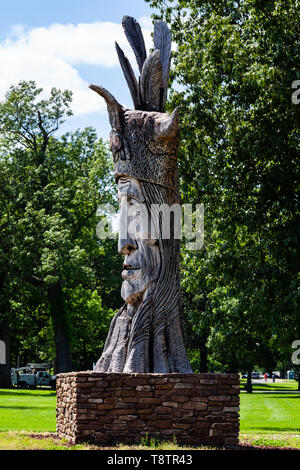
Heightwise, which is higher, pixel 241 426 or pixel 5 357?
pixel 5 357

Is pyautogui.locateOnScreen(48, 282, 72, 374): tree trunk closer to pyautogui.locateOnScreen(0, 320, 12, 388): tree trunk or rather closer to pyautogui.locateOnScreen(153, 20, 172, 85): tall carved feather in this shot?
pyautogui.locateOnScreen(0, 320, 12, 388): tree trunk

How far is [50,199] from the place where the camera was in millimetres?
35562

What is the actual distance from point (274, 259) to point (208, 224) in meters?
3.53

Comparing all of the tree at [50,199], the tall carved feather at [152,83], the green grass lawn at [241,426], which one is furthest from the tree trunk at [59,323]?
the tall carved feather at [152,83]

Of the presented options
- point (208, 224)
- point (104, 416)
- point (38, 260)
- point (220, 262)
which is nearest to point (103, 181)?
point (38, 260)

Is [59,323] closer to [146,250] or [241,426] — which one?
[241,426]

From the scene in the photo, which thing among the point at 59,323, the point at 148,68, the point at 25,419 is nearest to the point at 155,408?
the point at 148,68

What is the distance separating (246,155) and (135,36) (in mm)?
4976

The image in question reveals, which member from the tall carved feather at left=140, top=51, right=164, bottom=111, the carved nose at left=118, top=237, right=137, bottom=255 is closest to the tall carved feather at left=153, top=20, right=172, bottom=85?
the tall carved feather at left=140, top=51, right=164, bottom=111

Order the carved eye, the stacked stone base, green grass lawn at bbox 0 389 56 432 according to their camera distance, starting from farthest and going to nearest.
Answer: green grass lawn at bbox 0 389 56 432 < the carved eye < the stacked stone base

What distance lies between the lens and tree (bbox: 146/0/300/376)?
16.5 meters

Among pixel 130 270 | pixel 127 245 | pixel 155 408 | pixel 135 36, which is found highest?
pixel 135 36

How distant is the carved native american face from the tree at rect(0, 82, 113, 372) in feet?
65.8

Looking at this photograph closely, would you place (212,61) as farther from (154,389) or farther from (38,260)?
(38,260)
